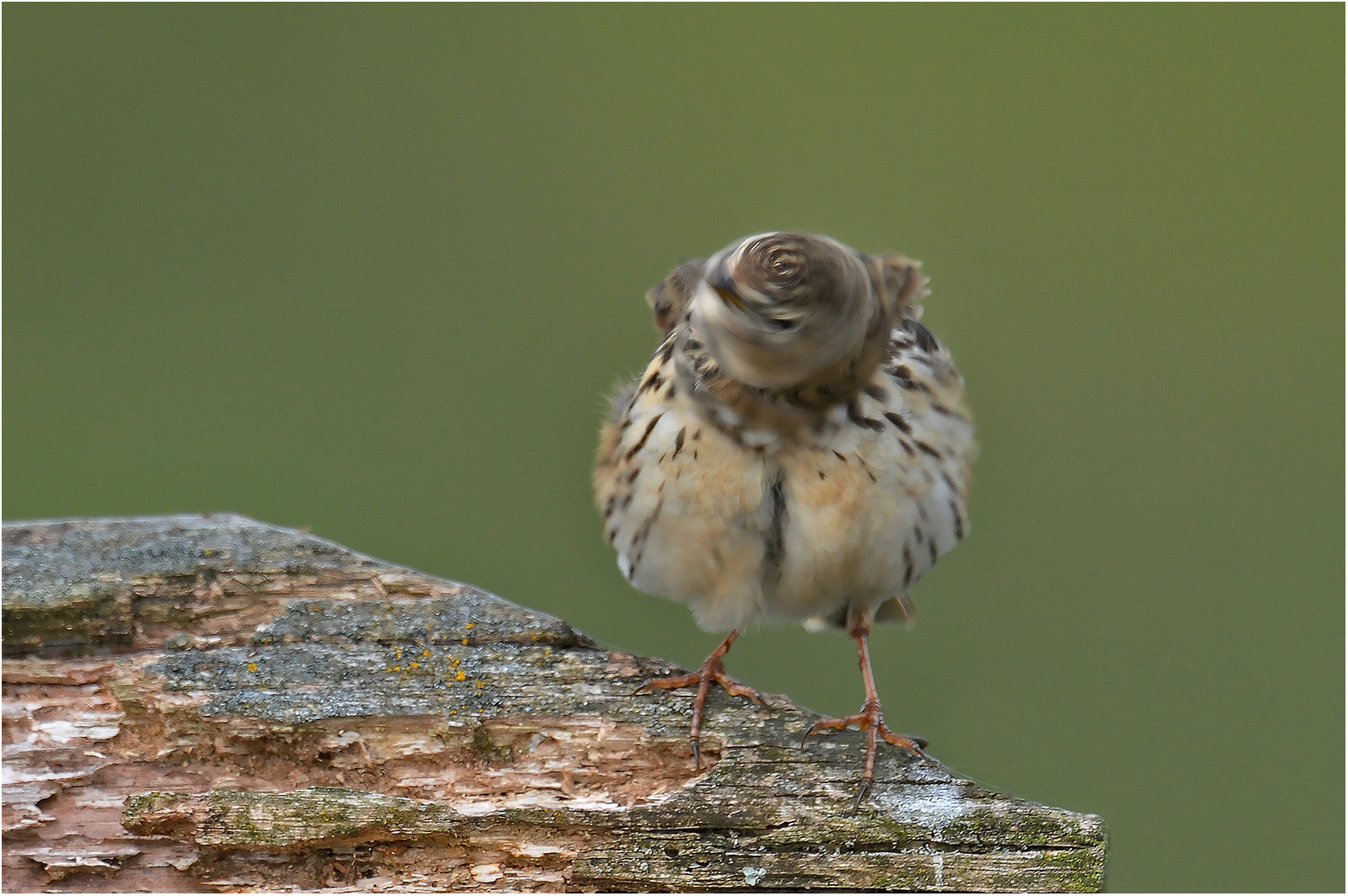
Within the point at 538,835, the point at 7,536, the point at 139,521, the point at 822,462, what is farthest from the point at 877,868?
the point at 7,536

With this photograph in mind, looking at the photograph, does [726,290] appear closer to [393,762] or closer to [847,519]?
[847,519]

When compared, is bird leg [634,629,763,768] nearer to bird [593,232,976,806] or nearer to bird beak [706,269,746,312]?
bird [593,232,976,806]

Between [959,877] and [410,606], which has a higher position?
[410,606]

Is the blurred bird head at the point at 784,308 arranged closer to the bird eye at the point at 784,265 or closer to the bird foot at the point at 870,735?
the bird eye at the point at 784,265

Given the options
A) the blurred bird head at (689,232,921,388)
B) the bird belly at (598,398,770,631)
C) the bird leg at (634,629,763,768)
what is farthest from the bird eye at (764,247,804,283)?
the bird leg at (634,629,763,768)

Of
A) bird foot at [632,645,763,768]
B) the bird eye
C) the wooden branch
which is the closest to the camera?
the bird eye

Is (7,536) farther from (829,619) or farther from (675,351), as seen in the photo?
(829,619)

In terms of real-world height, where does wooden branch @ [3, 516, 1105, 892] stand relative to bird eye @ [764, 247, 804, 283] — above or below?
below
